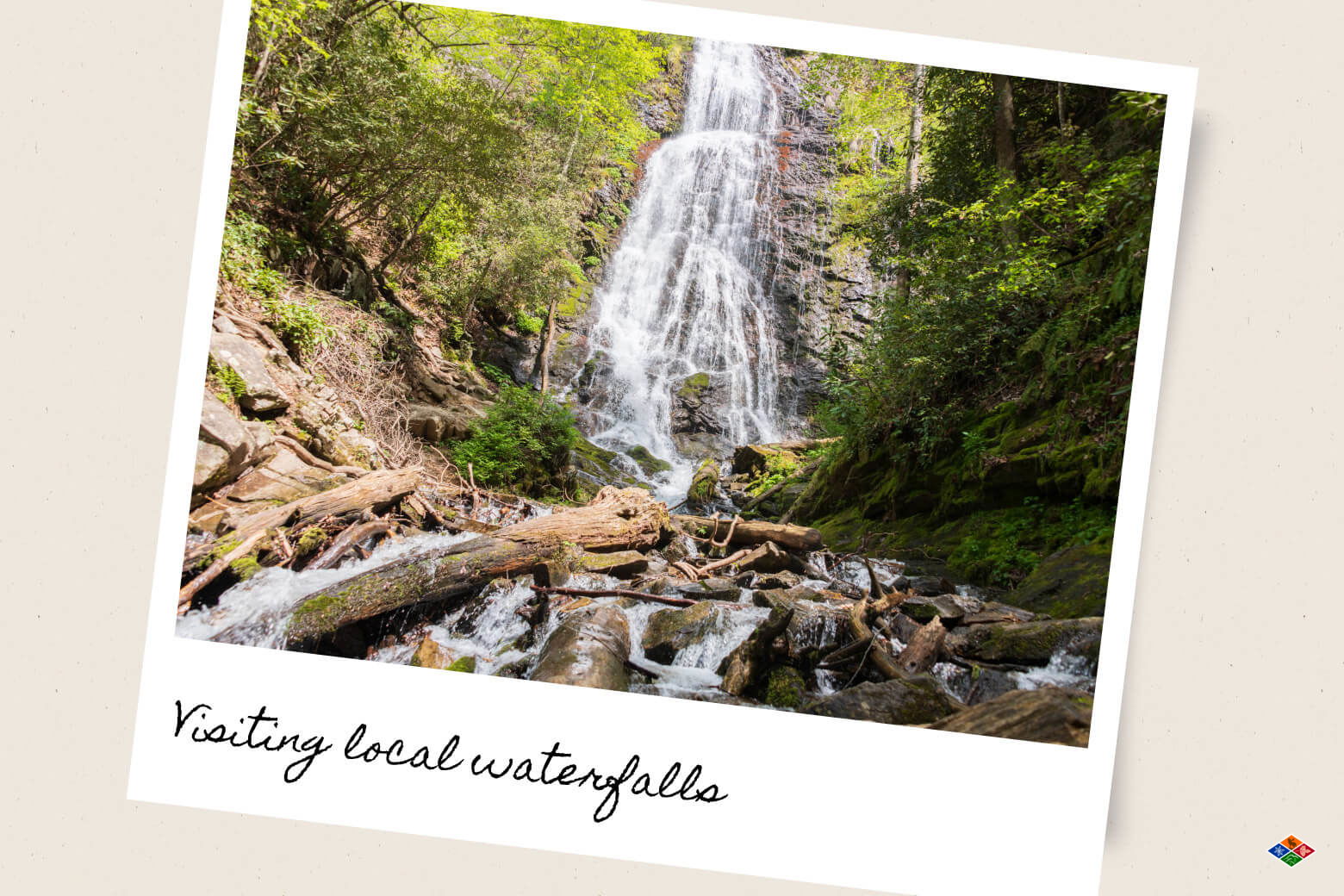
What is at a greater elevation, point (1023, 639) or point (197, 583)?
point (1023, 639)

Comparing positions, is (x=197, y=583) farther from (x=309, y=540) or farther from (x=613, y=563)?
(x=613, y=563)

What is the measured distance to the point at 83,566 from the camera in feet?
7.66

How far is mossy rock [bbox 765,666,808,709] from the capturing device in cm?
232

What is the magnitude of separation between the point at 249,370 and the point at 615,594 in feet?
7.99

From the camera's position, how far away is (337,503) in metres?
2.85

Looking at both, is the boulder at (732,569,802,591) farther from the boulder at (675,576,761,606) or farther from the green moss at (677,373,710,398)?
the green moss at (677,373,710,398)

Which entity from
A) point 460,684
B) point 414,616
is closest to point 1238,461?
point 460,684

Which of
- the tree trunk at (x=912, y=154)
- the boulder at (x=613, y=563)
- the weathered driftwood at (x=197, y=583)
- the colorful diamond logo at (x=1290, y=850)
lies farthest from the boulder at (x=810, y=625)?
the tree trunk at (x=912, y=154)

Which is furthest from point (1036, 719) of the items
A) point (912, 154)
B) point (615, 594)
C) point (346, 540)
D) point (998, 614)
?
point (912, 154)

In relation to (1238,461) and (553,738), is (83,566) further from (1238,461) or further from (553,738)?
(1238,461)

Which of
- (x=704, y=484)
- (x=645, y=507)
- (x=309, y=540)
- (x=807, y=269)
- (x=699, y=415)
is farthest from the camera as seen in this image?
(x=807, y=269)

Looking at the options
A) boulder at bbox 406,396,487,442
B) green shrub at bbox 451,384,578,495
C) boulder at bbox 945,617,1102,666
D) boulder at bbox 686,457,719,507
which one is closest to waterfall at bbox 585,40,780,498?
boulder at bbox 686,457,719,507

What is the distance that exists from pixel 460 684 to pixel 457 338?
15.8 ft

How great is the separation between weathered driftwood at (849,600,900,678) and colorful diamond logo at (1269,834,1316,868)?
1596 mm
